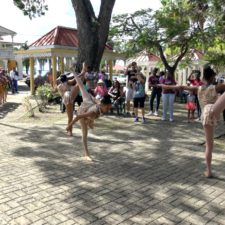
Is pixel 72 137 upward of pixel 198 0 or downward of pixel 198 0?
downward

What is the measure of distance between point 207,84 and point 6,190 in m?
3.76

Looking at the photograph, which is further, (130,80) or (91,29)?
(91,29)

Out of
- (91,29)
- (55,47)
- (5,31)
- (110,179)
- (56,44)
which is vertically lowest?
(110,179)

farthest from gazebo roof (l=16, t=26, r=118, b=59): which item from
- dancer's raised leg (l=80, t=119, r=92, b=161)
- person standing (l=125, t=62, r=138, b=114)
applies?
dancer's raised leg (l=80, t=119, r=92, b=161)

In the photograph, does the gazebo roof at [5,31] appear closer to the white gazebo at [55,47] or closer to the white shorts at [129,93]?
the white gazebo at [55,47]

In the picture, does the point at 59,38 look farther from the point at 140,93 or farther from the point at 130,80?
the point at 140,93

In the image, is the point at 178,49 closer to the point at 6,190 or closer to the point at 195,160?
the point at 195,160

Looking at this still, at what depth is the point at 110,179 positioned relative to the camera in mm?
6230

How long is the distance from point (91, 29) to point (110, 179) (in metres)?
9.99

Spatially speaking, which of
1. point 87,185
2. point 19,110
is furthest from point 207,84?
point 19,110

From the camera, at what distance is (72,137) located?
9.70 meters

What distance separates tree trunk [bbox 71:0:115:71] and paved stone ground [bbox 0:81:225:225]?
553cm

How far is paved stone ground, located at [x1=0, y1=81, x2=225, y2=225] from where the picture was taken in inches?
189

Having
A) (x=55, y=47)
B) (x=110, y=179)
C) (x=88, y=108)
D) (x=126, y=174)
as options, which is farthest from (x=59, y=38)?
(x=110, y=179)
